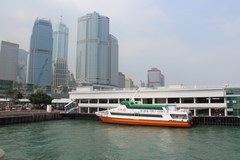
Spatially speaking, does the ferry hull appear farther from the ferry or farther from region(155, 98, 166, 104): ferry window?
region(155, 98, 166, 104): ferry window

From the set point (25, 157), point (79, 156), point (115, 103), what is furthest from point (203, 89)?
point (25, 157)

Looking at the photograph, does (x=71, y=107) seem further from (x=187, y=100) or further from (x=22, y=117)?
(x=187, y=100)

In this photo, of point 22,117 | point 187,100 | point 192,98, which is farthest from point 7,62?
point 192,98

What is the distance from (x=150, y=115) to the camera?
1534 inches

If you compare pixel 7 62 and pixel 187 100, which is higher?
pixel 7 62

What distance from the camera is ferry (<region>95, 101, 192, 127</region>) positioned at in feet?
122

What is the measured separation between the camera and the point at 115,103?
54594mm

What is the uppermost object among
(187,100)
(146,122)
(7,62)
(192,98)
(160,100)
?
(7,62)

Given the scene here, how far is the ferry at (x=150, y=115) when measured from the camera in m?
37.2

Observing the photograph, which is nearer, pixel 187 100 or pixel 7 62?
pixel 187 100

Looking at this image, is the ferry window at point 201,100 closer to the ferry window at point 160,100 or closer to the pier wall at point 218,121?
the pier wall at point 218,121

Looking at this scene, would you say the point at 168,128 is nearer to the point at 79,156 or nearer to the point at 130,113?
the point at 130,113

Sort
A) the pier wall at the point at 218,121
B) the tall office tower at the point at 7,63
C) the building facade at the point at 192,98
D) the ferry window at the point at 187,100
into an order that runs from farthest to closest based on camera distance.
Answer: the tall office tower at the point at 7,63 < the ferry window at the point at 187,100 < the building facade at the point at 192,98 < the pier wall at the point at 218,121

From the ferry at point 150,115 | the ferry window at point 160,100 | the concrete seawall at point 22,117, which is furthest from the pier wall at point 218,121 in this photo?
the concrete seawall at point 22,117
